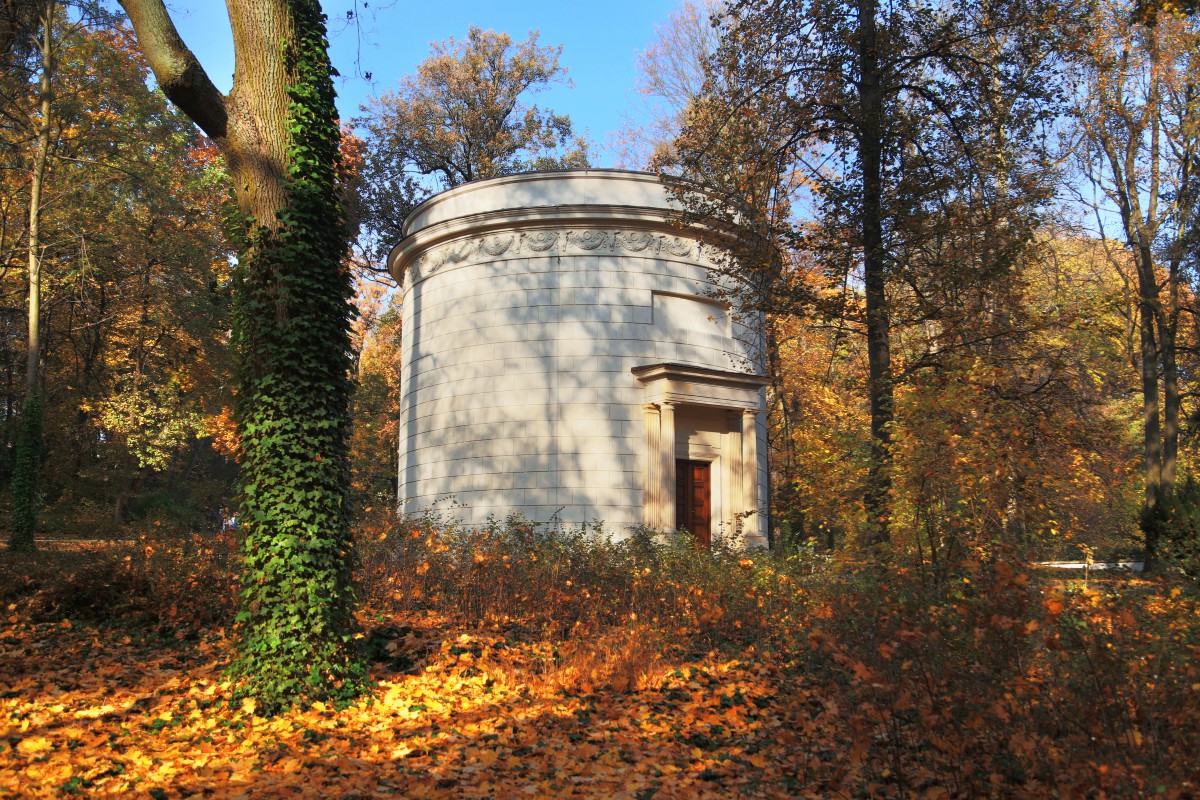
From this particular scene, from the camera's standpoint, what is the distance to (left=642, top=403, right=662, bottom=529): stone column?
51.6ft

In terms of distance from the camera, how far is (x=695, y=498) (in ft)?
55.8

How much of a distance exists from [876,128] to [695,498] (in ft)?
25.2

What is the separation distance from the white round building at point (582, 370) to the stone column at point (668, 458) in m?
0.03

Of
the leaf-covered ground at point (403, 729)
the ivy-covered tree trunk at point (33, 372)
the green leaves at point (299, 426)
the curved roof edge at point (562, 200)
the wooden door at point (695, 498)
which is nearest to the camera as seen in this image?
the leaf-covered ground at point (403, 729)

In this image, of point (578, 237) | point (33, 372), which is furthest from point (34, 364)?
point (578, 237)

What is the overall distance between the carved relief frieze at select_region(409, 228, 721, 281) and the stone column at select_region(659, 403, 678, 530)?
10.3 ft

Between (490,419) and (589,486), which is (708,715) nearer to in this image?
(589,486)

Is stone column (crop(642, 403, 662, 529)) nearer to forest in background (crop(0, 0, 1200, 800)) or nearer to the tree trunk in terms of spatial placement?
forest in background (crop(0, 0, 1200, 800))

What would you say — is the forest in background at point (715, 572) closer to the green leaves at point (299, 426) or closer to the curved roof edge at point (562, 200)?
the green leaves at point (299, 426)

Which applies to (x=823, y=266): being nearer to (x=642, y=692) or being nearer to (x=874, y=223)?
(x=874, y=223)

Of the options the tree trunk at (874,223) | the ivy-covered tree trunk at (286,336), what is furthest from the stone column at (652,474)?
the ivy-covered tree trunk at (286,336)

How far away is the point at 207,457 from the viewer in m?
40.5

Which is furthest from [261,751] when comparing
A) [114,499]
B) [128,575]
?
[114,499]

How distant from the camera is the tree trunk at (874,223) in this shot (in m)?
12.1
